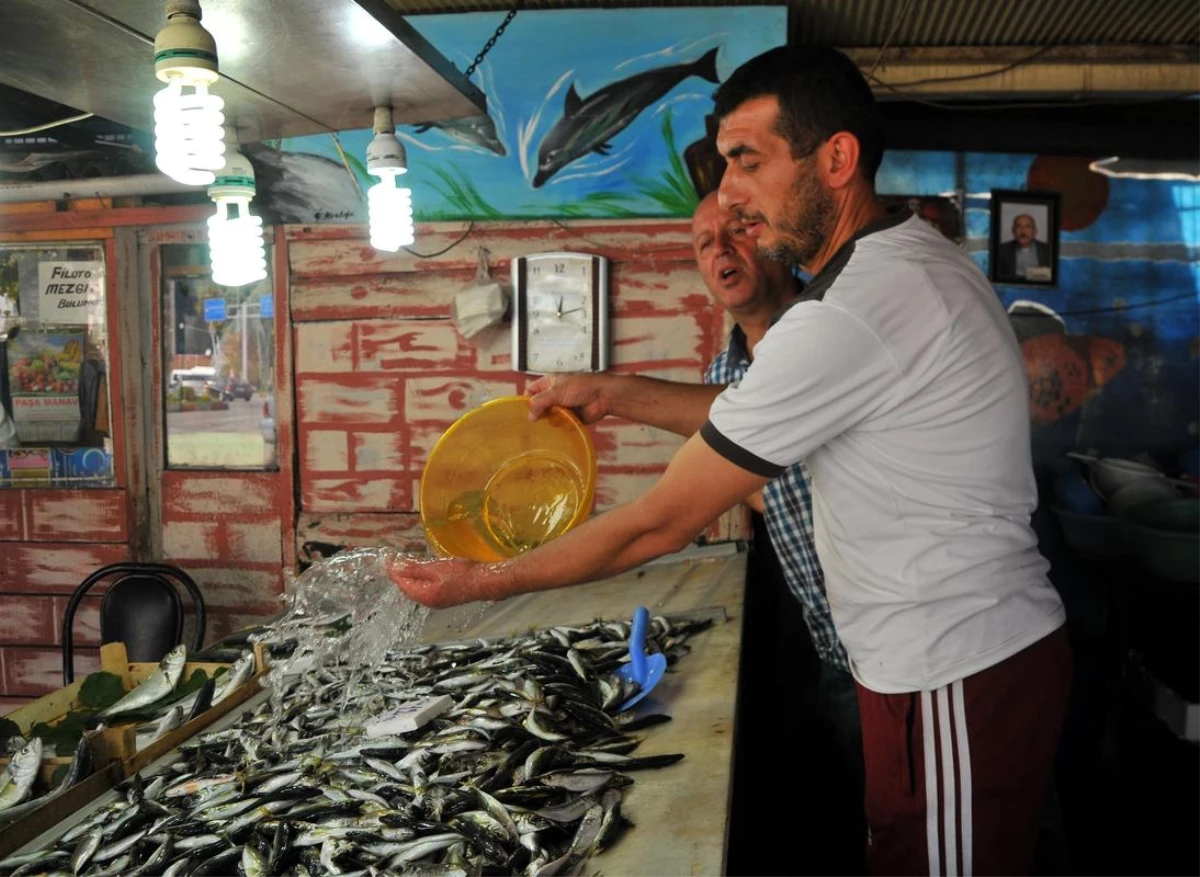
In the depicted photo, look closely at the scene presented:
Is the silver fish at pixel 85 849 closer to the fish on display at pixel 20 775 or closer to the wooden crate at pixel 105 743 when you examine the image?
the wooden crate at pixel 105 743

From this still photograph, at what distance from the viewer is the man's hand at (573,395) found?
2.86 metres

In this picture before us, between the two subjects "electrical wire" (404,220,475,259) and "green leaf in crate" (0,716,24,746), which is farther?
"electrical wire" (404,220,475,259)

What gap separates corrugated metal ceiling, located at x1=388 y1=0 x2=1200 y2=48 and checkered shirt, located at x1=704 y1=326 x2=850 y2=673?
2.79 metres

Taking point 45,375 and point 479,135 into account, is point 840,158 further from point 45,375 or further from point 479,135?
point 45,375

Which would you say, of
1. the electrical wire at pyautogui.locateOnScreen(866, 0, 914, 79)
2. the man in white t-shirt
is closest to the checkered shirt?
the man in white t-shirt

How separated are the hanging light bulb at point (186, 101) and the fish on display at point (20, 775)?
1.51m

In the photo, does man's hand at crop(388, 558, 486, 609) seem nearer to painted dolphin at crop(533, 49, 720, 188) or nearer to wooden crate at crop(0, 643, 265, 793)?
wooden crate at crop(0, 643, 265, 793)

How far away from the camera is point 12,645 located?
5652mm

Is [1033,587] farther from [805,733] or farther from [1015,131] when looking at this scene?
[1015,131]

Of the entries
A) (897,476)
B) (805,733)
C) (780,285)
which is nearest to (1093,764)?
(805,733)

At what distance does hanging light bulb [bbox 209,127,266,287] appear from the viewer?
2.79m

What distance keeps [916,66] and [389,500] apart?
12.0 ft

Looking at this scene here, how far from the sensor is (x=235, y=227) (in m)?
2.89

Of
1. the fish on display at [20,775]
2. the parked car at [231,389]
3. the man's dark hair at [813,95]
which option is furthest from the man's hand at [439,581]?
the parked car at [231,389]
